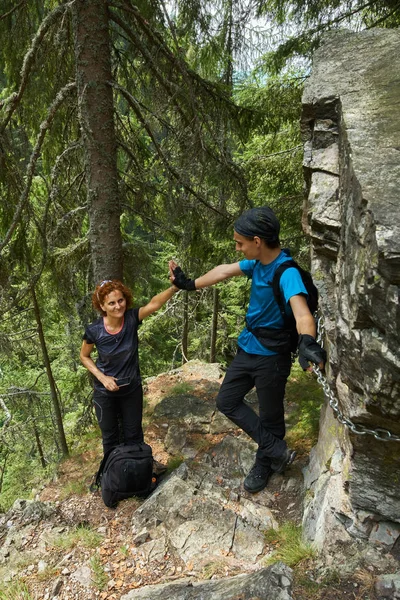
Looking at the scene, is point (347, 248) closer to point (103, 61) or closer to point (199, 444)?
point (103, 61)

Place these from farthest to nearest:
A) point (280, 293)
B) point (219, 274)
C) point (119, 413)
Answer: point (119, 413)
point (219, 274)
point (280, 293)

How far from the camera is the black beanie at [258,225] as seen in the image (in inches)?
131

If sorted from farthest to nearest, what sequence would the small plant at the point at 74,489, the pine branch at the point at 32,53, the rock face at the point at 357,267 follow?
the small plant at the point at 74,489 → the pine branch at the point at 32,53 → the rock face at the point at 357,267

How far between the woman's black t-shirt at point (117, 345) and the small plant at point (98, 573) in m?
1.53

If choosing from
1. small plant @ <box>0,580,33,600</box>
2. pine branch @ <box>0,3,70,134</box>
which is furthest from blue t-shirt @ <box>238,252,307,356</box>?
pine branch @ <box>0,3,70,134</box>

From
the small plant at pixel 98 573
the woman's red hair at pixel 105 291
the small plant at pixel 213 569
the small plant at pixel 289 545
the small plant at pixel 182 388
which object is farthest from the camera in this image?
the small plant at pixel 182 388

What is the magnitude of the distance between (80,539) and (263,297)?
2.94 metres

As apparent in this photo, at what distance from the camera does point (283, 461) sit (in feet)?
13.0

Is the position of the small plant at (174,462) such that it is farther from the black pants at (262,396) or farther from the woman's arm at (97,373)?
the woman's arm at (97,373)

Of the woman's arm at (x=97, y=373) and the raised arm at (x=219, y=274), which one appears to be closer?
the raised arm at (x=219, y=274)

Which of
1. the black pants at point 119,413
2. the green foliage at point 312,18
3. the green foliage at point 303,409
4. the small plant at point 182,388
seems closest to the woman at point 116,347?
the black pants at point 119,413

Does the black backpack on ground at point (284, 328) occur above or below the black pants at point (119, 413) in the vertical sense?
above

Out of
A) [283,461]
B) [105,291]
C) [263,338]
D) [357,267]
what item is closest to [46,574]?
[283,461]

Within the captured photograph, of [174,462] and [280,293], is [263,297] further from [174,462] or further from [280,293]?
[174,462]
